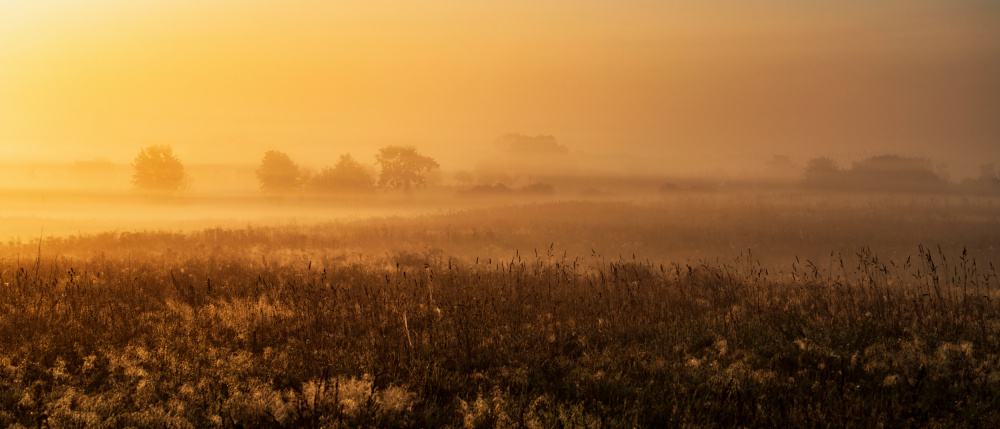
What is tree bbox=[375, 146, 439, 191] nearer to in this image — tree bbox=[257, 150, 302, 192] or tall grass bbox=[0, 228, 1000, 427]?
tree bbox=[257, 150, 302, 192]

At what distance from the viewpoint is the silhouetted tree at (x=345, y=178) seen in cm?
6962

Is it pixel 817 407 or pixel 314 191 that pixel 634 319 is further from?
pixel 314 191

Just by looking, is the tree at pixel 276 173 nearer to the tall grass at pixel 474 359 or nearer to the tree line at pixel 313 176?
the tree line at pixel 313 176

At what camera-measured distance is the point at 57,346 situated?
7.61 meters

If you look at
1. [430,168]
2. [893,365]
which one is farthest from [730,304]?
[430,168]

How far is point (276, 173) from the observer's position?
66938 mm

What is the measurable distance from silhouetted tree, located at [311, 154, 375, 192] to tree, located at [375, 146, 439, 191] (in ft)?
6.58

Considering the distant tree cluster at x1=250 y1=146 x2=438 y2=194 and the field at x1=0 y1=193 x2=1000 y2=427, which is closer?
the field at x1=0 y1=193 x2=1000 y2=427

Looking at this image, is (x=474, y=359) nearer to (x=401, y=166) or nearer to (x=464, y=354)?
(x=464, y=354)

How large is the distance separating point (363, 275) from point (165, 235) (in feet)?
51.4

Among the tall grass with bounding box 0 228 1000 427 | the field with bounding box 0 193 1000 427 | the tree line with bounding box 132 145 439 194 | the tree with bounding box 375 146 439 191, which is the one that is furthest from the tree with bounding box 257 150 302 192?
the tall grass with bounding box 0 228 1000 427

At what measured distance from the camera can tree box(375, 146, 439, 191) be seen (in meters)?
71.9

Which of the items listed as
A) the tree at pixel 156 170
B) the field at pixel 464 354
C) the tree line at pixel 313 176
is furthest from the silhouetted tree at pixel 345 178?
the field at pixel 464 354

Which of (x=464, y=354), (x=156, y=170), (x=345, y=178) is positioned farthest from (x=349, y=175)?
(x=464, y=354)
